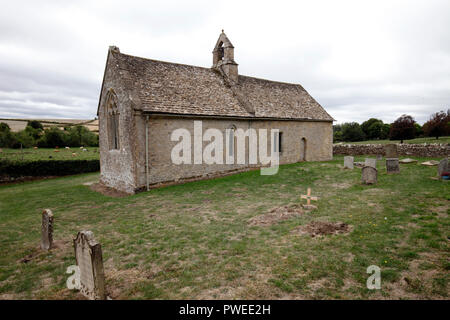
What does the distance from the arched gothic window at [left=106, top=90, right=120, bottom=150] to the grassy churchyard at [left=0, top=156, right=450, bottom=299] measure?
6.00 m

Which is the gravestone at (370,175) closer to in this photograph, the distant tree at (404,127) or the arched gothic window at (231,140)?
the arched gothic window at (231,140)

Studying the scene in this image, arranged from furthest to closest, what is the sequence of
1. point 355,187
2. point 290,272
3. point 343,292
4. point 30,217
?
point 355,187
point 30,217
point 290,272
point 343,292

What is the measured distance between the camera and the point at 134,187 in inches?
625

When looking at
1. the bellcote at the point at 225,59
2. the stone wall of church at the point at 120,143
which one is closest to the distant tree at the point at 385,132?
the bellcote at the point at 225,59

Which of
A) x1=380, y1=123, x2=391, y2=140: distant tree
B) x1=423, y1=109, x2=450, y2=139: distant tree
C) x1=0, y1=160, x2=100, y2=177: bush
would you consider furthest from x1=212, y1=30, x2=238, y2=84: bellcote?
x1=380, y1=123, x2=391, y2=140: distant tree

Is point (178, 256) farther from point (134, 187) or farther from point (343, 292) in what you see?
point (134, 187)

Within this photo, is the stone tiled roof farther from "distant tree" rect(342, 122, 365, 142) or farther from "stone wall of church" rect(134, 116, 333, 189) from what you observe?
"distant tree" rect(342, 122, 365, 142)

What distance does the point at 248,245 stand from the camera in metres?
7.42

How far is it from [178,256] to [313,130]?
23.6 m

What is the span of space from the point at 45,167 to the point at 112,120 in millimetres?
13529

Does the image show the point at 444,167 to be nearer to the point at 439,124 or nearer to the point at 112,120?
the point at 112,120

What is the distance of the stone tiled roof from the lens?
56.0 ft

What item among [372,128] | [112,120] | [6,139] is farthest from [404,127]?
[6,139]

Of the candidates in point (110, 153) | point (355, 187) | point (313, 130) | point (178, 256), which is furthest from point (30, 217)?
point (313, 130)
